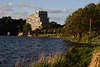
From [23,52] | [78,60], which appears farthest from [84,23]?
[78,60]

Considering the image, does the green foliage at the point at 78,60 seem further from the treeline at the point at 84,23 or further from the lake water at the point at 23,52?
the treeline at the point at 84,23

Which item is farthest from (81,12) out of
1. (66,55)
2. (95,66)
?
(95,66)

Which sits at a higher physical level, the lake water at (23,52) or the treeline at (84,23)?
the treeline at (84,23)

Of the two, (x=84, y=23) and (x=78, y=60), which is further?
(x=84, y=23)

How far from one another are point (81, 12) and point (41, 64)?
249 ft

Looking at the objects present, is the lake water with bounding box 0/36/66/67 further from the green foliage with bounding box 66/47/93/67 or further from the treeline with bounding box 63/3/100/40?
the treeline with bounding box 63/3/100/40

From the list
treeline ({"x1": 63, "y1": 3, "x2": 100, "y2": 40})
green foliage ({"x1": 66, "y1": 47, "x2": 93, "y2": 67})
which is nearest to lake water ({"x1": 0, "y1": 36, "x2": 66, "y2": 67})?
green foliage ({"x1": 66, "y1": 47, "x2": 93, "y2": 67})

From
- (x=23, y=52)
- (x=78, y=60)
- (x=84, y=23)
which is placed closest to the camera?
(x=78, y=60)

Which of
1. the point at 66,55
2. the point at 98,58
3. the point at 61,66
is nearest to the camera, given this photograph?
the point at 98,58

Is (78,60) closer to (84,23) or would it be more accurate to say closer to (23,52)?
→ (23,52)

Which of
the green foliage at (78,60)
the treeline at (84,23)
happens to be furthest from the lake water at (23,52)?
the treeline at (84,23)

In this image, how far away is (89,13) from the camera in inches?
3578

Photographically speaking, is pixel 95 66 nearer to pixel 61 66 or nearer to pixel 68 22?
pixel 61 66

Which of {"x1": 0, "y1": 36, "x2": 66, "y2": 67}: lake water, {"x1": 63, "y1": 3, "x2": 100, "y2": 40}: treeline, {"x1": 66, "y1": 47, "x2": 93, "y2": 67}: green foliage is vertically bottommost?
{"x1": 0, "y1": 36, "x2": 66, "y2": 67}: lake water
